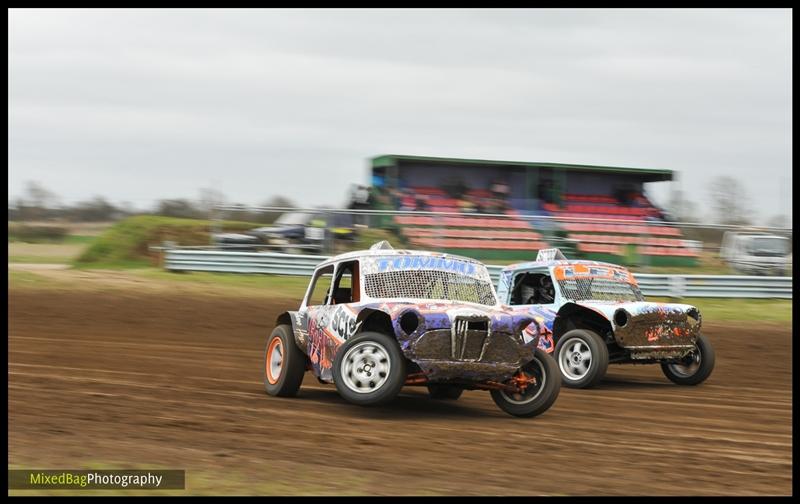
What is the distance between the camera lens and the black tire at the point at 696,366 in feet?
44.8

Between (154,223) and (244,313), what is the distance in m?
8.71

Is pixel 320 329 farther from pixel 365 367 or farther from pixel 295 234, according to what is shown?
pixel 295 234

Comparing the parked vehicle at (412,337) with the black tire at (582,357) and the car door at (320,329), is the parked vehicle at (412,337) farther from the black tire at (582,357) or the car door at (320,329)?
the black tire at (582,357)

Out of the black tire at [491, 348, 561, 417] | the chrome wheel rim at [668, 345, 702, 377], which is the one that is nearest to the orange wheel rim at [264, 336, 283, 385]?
the black tire at [491, 348, 561, 417]

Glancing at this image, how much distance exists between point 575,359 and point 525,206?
2418cm

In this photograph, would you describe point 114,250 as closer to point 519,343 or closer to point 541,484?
point 519,343

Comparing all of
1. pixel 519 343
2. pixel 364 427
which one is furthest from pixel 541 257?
pixel 364 427

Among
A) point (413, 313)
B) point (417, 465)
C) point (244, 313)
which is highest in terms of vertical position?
point (413, 313)

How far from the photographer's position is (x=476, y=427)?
9.21 meters

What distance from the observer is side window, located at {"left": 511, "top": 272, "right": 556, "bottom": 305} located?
14.4 m

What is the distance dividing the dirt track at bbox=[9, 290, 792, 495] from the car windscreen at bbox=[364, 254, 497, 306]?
1.10m

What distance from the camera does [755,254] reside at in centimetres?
2781

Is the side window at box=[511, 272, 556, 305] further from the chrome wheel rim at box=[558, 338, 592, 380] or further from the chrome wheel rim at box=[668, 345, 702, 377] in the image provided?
the chrome wheel rim at box=[668, 345, 702, 377]
